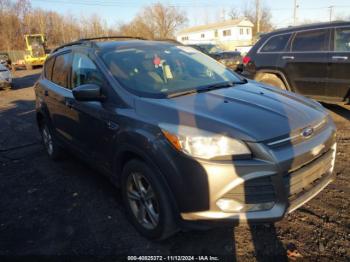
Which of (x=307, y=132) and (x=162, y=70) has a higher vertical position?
(x=162, y=70)

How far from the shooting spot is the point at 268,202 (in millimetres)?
2572

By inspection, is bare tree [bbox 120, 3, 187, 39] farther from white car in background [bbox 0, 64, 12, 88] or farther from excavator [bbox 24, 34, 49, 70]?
white car in background [bbox 0, 64, 12, 88]

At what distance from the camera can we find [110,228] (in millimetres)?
3451

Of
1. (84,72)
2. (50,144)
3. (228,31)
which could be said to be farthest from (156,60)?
(228,31)

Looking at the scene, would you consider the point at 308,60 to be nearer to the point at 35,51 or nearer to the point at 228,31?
the point at 35,51

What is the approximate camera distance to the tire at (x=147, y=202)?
9.16 ft

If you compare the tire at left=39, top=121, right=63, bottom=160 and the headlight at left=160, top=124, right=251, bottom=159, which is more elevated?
the headlight at left=160, top=124, right=251, bottom=159

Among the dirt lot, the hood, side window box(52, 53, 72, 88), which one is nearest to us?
the hood

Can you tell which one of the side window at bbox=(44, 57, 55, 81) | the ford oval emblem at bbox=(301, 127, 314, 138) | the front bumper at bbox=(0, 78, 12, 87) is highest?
the side window at bbox=(44, 57, 55, 81)

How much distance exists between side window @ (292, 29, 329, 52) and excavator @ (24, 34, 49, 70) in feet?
104

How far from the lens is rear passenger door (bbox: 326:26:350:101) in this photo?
623 centimetres

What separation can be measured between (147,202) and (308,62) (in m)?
5.03

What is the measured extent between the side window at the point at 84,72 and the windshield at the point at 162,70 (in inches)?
6.7

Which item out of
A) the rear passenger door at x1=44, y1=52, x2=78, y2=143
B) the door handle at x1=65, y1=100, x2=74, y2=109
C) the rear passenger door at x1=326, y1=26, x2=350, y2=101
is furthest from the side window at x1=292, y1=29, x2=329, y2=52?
the door handle at x1=65, y1=100, x2=74, y2=109
